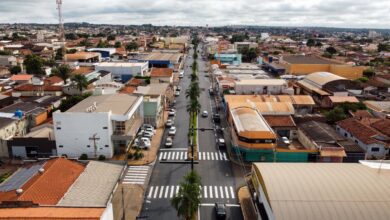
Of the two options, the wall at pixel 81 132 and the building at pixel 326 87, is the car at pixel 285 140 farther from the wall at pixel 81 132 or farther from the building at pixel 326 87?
the building at pixel 326 87

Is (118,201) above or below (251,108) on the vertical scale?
below

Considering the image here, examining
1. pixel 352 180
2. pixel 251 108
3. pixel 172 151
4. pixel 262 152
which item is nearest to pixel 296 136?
pixel 251 108

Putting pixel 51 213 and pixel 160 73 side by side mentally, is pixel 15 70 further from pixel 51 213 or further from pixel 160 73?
pixel 51 213

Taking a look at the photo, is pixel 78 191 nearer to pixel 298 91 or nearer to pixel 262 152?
pixel 262 152

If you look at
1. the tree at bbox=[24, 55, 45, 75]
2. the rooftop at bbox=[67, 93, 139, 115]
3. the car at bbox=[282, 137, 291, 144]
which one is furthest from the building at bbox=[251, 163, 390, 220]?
the tree at bbox=[24, 55, 45, 75]

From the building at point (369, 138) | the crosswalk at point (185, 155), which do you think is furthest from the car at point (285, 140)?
the building at point (369, 138)

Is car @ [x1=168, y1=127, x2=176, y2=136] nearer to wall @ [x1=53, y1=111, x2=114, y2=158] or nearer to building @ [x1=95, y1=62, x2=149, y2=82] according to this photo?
wall @ [x1=53, y1=111, x2=114, y2=158]
